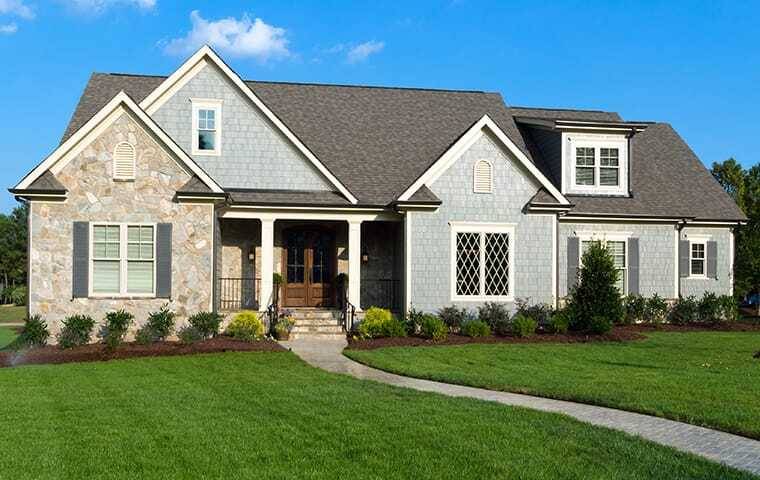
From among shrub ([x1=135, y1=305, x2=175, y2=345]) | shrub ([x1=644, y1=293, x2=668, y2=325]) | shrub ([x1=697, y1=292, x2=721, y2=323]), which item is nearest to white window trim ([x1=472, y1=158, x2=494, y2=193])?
shrub ([x1=644, y1=293, x2=668, y2=325])

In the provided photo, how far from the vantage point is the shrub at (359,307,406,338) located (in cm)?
1964

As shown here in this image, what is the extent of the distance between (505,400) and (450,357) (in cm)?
537

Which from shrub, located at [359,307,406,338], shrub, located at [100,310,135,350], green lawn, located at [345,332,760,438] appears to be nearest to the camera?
green lawn, located at [345,332,760,438]

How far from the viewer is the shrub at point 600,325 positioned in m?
20.1

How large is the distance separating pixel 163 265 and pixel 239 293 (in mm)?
3640

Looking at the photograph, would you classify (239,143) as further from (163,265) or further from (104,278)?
(104,278)

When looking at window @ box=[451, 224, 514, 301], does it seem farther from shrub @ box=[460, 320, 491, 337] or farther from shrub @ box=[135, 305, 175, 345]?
shrub @ box=[135, 305, 175, 345]

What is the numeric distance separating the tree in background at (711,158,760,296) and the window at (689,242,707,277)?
7.67 feet

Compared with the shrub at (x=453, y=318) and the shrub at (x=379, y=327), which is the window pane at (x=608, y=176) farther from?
the shrub at (x=379, y=327)

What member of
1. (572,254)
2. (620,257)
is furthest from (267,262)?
(620,257)

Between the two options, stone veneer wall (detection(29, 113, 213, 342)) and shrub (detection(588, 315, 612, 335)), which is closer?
stone veneer wall (detection(29, 113, 213, 342))

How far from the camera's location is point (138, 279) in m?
19.0

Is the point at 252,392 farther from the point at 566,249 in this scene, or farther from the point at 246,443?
the point at 566,249

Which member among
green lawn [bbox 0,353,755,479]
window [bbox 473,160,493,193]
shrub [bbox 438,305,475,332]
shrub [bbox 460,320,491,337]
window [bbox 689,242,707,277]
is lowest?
green lawn [bbox 0,353,755,479]
